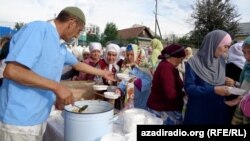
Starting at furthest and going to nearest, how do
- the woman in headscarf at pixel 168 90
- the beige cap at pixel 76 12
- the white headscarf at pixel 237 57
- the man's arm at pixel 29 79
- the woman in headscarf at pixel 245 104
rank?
1. the white headscarf at pixel 237 57
2. the woman in headscarf at pixel 168 90
3. the woman in headscarf at pixel 245 104
4. the beige cap at pixel 76 12
5. the man's arm at pixel 29 79

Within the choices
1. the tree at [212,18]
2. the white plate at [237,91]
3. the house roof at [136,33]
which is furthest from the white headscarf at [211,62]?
the house roof at [136,33]

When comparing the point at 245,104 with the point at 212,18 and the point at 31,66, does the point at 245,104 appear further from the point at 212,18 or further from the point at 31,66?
the point at 212,18

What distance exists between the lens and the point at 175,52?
240 cm

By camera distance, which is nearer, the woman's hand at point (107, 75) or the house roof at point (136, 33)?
the woman's hand at point (107, 75)

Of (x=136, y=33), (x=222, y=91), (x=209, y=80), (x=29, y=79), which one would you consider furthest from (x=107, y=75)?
(x=136, y=33)

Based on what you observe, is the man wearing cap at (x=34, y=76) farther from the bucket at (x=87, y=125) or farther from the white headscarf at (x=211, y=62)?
the white headscarf at (x=211, y=62)

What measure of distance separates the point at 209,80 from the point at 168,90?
34 centimetres

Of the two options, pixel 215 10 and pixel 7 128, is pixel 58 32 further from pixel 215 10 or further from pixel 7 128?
pixel 215 10

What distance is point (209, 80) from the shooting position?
2.11 metres

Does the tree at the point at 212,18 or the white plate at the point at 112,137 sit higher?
the tree at the point at 212,18

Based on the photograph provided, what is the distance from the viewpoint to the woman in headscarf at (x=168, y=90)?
7.41 feet

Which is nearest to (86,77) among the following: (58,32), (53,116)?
(53,116)

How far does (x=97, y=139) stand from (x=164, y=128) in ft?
1.19

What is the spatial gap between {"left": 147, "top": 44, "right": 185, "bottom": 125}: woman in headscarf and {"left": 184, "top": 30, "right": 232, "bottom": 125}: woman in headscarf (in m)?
0.16
